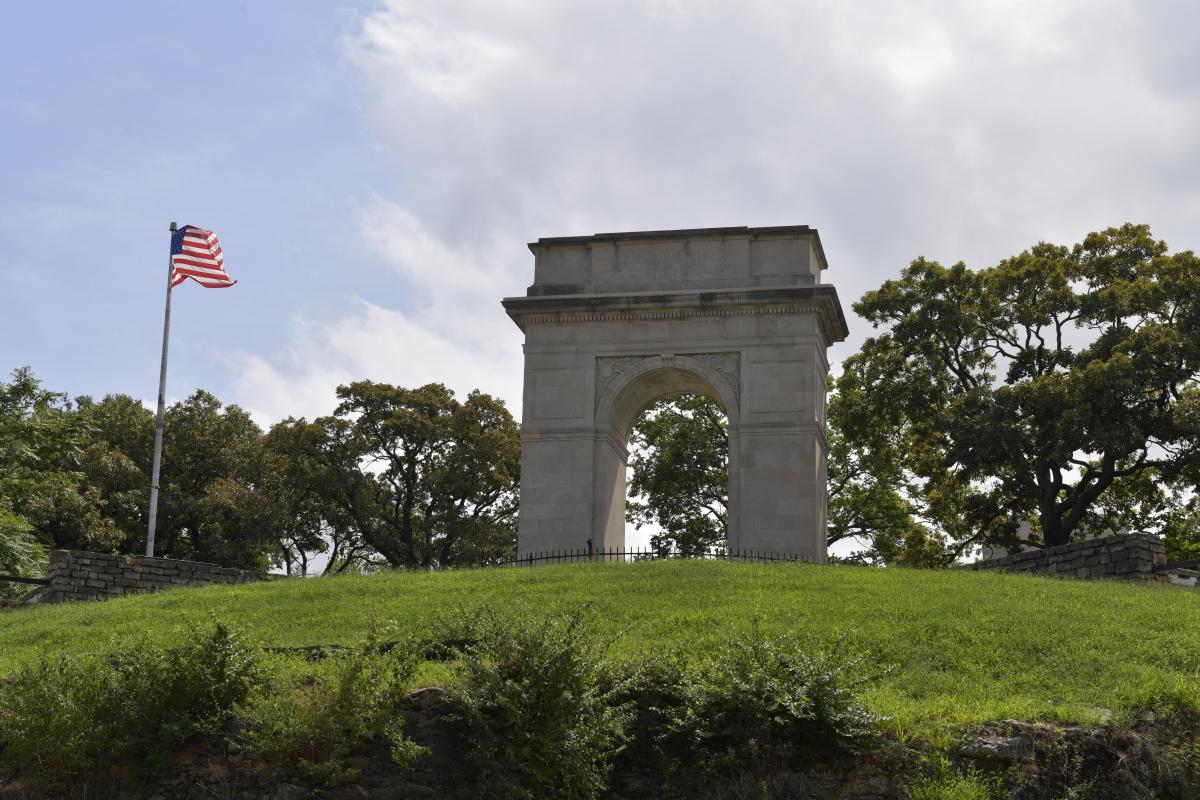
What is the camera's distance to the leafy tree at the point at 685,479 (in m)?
48.2

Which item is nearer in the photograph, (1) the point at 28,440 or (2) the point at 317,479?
(1) the point at 28,440

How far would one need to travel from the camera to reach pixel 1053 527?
35.9m

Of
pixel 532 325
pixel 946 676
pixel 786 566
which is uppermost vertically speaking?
pixel 532 325

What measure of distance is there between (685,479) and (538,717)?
3385cm

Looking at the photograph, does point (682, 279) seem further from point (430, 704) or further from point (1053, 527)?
point (430, 704)

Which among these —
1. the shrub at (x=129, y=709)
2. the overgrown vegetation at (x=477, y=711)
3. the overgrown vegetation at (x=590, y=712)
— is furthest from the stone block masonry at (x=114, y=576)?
the shrub at (x=129, y=709)

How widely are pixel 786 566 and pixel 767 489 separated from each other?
17.4 ft

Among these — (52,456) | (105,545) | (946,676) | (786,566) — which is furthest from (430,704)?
(105,545)

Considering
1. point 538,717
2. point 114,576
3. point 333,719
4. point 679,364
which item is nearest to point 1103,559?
point 679,364

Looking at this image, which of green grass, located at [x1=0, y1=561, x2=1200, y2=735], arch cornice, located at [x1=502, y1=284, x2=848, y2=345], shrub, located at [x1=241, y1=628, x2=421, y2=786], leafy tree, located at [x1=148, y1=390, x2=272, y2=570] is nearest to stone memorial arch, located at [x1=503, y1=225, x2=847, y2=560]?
arch cornice, located at [x1=502, y1=284, x2=848, y2=345]

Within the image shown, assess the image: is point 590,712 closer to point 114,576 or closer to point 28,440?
point 114,576

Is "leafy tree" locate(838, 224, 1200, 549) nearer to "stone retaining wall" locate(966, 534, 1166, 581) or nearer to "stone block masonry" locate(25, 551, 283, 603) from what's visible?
"stone retaining wall" locate(966, 534, 1166, 581)

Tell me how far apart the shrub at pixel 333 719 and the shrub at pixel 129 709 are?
51 cm

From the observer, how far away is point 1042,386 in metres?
34.3
